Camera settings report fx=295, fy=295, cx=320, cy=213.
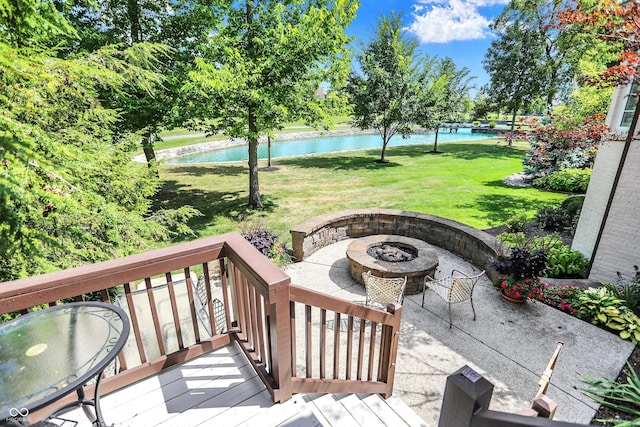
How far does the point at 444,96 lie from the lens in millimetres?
20031

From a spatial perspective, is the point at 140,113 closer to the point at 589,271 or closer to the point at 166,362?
the point at 166,362

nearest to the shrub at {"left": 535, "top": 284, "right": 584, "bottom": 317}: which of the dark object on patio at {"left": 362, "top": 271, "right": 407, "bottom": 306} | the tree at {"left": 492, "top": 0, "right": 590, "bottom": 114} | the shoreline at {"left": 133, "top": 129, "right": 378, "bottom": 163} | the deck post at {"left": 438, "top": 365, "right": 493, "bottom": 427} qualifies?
the dark object on patio at {"left": 362, "top": 271, "right": 407, "bottom": 306}

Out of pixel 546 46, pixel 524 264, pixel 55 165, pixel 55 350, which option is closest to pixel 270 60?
pixel 55 165

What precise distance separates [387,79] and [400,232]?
10.9 m

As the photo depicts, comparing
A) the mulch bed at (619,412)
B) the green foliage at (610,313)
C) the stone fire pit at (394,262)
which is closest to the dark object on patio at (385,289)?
the stone fire pit at (394,262)

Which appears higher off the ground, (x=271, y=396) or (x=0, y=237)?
(x=0, y=237)

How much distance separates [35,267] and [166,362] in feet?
6.02

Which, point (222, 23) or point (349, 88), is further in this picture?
point (349, 88)

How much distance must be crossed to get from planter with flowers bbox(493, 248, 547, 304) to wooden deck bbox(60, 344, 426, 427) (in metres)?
3.78

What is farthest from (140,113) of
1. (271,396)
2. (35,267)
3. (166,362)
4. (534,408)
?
(534,408)

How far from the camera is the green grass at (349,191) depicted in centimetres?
925

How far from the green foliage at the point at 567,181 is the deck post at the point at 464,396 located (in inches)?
541

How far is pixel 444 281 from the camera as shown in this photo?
5.24 m

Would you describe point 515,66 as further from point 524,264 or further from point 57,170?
point 57,170
